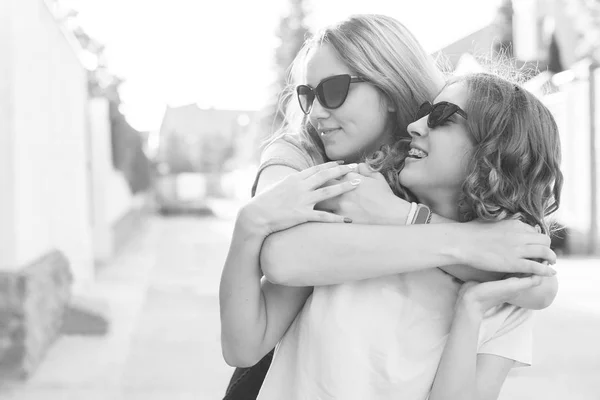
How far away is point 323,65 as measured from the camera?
1840 mm

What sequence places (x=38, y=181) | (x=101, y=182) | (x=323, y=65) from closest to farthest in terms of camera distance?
(x=323, y=65), (x=38, y=181), (x=101, y=182)

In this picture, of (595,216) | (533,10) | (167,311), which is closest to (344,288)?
(167,311)

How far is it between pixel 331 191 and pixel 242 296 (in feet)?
1.08

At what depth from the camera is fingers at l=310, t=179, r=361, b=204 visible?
1.59 meters

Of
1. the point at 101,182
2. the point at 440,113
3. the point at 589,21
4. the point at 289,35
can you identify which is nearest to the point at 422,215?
the point at 440,113

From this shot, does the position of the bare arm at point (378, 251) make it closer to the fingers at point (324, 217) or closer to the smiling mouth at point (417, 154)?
the fingers at point (324, 217)

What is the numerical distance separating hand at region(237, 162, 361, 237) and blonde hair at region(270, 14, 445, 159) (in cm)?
35

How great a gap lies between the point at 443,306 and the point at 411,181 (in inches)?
11.9

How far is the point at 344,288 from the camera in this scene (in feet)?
5.25

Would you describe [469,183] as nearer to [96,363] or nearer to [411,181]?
[411,181]

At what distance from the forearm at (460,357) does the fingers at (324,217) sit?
0.34 m

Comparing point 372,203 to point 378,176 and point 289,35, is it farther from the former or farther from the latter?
point 289,35

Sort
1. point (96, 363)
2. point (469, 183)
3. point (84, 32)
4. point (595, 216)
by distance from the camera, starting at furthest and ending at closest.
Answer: point (84, 32) < point (595, 216) < point (96, 363) < point (469, 183)

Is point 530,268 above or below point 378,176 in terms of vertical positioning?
below
